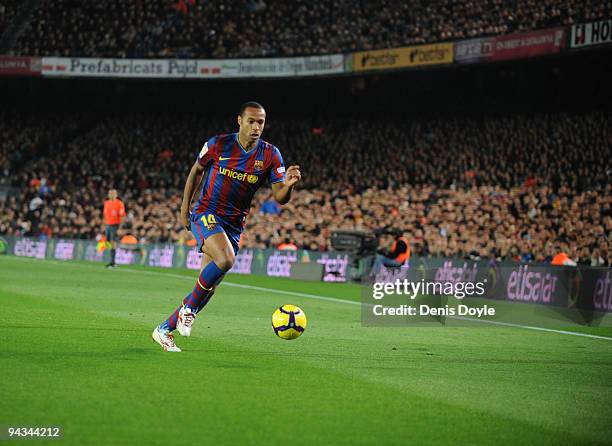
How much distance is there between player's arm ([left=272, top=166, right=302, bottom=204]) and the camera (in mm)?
9006

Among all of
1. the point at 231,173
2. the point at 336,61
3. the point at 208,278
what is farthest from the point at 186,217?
the point at 336,61

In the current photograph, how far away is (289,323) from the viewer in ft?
34.0

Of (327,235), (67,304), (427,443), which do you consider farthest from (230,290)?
(427,443)

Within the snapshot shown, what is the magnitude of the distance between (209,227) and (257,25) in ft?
113

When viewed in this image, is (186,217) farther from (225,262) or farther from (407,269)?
(407,269)

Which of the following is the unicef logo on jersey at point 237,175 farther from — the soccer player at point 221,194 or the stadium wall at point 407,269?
the stadium wall at point 407,269

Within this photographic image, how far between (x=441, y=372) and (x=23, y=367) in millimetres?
3750

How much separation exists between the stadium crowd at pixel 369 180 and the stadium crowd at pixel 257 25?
11.6ft

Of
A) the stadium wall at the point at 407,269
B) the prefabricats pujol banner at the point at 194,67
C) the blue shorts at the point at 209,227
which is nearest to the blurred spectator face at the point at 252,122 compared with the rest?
the blue shorts at the point at 209,227

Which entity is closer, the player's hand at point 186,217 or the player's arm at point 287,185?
the player's arm at point 287,185

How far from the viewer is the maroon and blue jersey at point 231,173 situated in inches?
379

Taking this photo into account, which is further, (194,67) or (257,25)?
(257,25)

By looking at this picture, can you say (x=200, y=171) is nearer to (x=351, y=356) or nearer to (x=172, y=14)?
(x=351, y=356)

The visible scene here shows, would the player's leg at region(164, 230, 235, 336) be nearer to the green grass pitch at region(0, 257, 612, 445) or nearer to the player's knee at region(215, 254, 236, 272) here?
the player's knee at region(215, 254, 236, 272)
